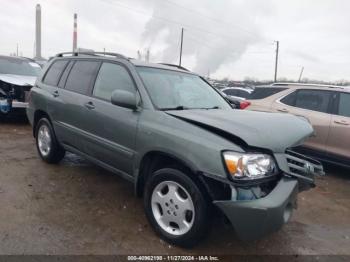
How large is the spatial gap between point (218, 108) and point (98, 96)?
1.48m

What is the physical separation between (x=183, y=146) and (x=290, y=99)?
4.38 m

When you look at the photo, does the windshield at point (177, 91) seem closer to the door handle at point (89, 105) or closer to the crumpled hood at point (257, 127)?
the crumpled hood at point (257, 127)

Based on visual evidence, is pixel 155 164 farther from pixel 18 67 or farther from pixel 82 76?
pixel 18 67

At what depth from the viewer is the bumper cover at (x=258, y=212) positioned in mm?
2643

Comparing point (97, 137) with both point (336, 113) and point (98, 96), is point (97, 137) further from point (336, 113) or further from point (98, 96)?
point (336, 113)

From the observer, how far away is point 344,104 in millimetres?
6004

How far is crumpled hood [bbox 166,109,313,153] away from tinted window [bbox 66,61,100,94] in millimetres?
1541

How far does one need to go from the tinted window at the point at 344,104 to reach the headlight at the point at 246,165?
3868 millimetres

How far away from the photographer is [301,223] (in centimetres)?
397

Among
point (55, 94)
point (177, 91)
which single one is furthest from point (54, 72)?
point (177, 91)

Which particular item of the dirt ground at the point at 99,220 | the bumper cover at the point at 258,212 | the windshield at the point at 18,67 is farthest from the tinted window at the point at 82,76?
the windshield at the point at 18,67

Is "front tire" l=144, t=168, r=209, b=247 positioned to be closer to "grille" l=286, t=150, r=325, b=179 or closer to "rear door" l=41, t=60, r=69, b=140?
"grille" l=286, t=150, r=325, b=179

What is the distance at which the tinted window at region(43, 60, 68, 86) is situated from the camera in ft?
16.7

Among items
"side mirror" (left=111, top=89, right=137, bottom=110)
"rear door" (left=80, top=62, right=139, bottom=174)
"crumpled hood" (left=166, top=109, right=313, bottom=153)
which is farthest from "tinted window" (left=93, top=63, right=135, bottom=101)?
"crumpled hood" (left=166, top=109, right=313, bottom=153)
